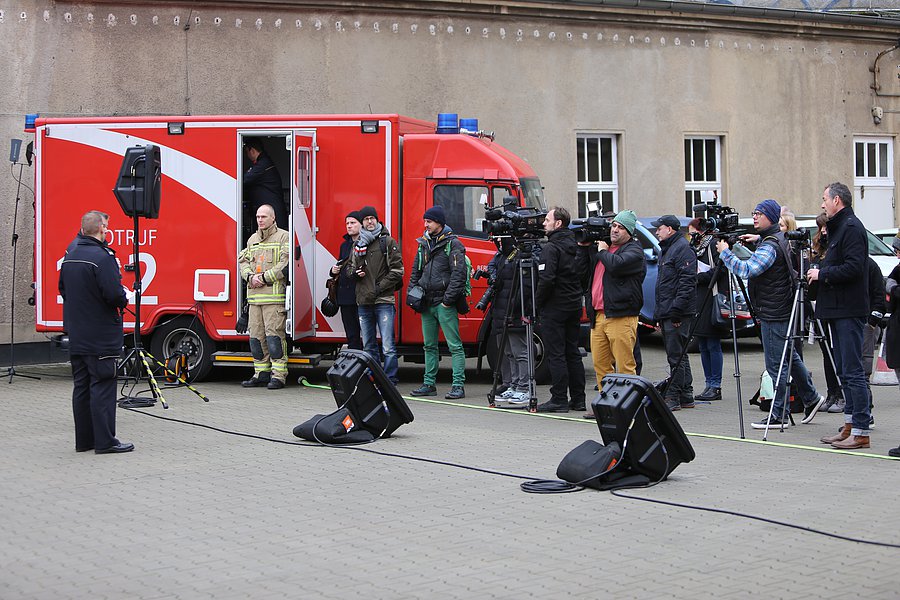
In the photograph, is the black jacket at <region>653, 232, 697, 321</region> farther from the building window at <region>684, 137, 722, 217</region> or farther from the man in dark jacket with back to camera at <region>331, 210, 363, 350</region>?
the building window at <region>684, 137, 722, 217</region>

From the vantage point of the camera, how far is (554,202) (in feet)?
67.3

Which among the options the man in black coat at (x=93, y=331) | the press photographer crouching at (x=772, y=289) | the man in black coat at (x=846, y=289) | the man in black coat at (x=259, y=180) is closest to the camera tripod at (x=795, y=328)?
the press photographer crouching at (x=772, y=289)

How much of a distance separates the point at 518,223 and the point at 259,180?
3.86 m

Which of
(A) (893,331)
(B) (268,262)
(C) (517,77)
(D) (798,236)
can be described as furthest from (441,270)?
(C) (517,77)

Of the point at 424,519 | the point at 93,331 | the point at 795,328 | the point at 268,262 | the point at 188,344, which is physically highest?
the point at 268,262

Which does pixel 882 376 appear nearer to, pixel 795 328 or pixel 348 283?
pixel 795 328

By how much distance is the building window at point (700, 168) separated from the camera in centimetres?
2166

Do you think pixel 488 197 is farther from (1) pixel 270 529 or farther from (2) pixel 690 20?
(2) pixel 690 20

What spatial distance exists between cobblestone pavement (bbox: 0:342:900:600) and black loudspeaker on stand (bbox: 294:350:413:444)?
19 cm

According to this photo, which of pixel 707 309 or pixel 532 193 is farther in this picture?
pixel 532 193

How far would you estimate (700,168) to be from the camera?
21.8 meters

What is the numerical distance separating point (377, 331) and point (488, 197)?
208 centimetres

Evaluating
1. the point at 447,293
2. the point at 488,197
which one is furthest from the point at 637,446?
the point at 488,197

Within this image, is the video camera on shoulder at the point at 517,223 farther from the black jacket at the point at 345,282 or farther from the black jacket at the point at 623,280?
the black jacket at the point at 345,282
